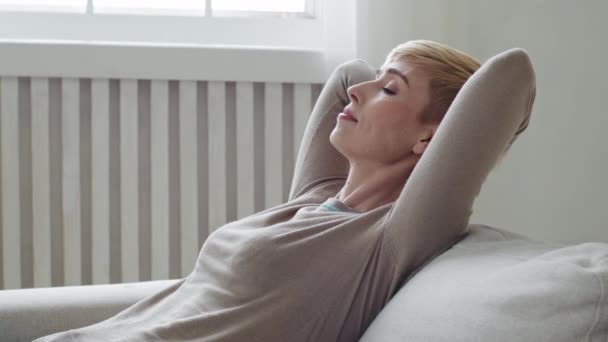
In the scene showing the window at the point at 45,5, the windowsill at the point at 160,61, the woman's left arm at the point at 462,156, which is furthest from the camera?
the window at the point at 45,5

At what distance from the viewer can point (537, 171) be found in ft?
6.98

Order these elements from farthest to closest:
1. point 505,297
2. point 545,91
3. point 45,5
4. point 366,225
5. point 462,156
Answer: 1. point 45,5
2. point 545,91
3. point 366,225
4. point 462,156
5. point 505,297

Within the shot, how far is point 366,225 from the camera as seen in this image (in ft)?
3.69

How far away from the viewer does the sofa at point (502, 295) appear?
687 mm

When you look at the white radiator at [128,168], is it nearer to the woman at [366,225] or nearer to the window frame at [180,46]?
the window frame at [180,46]

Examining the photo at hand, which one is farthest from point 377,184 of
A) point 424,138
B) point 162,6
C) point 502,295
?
point 162,6

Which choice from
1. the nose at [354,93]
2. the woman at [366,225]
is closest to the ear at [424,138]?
the woman at [366,225]

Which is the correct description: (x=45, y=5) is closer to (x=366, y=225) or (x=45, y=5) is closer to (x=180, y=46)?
(x=180, y=46)

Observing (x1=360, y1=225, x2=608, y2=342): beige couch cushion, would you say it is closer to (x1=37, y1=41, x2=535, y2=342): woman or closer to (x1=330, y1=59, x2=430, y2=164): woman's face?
(x1=37, y1=41, x2=535, y2=342): woman

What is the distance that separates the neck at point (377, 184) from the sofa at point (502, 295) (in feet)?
0.79

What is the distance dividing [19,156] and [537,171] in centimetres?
148

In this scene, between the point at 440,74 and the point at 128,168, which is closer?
the point at 440,74

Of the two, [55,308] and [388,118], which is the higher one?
[388,118]

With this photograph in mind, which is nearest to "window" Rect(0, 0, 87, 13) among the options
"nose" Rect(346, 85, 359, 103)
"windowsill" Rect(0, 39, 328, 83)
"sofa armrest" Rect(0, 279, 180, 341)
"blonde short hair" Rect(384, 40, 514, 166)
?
"windowsill" Rect(0, 39, 328, 83)
